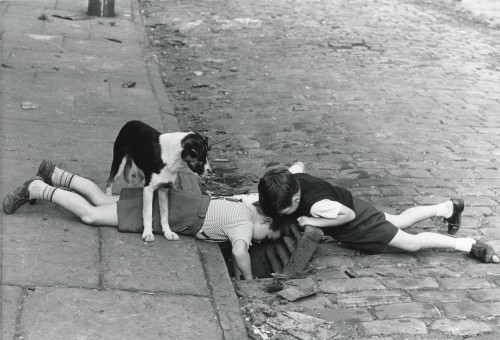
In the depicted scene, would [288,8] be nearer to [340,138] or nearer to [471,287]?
[340,138]

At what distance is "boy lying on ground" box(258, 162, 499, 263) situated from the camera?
4.71 m

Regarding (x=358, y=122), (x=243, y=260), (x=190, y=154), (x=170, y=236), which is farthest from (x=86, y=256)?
(x=358, y=122)

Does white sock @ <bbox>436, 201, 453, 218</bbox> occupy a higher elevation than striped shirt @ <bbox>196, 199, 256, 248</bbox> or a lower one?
higher

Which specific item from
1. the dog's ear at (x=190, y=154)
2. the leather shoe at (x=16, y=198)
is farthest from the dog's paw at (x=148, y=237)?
the leather shoe at (x=16, y=198)

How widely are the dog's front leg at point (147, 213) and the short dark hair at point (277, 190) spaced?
2.37ft

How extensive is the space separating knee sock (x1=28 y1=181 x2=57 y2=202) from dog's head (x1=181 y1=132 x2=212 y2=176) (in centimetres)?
103

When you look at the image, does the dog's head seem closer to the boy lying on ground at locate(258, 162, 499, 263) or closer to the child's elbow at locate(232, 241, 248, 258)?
the boy lying on ground at locate(258, 162, 499, 263)

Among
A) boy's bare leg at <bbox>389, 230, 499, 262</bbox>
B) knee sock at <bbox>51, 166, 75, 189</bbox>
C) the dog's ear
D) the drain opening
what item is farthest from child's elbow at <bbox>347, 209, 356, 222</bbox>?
knee sock at <bbox>51, 166, 75, 189</bbox>

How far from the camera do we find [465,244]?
508 cm

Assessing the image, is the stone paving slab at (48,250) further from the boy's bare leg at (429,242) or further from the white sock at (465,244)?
the white sock at (465,244)

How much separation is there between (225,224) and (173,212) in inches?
14.4

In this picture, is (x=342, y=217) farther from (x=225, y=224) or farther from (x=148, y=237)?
(x=148, y=237)

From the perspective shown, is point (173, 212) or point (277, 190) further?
point (173, 212)

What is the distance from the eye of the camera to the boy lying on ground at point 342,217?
4.71 m
